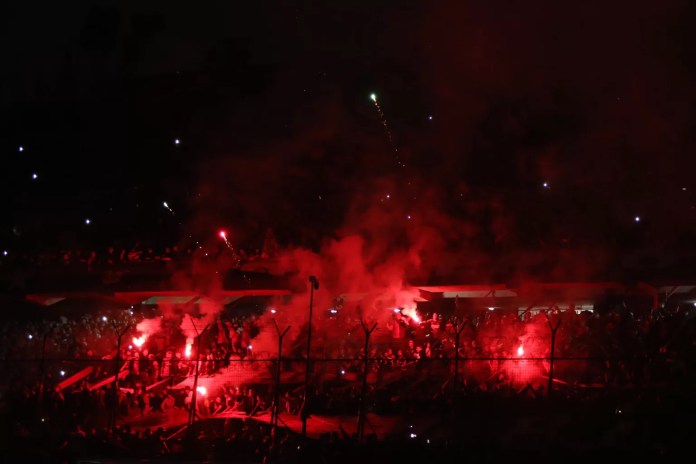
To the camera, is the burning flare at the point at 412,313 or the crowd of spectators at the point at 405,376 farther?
the burning flare at the point at 412,313

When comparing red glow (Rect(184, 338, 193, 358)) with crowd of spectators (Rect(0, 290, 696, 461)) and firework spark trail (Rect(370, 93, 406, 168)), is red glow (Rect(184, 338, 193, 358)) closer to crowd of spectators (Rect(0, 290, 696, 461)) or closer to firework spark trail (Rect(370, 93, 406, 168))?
crowd of spectators (Rect(0, 290, 696, 461))

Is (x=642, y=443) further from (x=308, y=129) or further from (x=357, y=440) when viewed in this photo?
(x=308, y=129)

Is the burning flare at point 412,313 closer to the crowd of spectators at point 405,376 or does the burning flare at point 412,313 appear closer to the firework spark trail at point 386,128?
the crowd of spectators at point 405,376

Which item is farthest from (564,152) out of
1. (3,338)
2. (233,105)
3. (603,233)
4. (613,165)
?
(3,338)

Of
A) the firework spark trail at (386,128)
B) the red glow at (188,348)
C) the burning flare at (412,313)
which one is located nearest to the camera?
the burning flare at (412,313)

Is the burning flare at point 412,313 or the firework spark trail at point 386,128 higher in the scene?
the firework spark trail at point 386,128

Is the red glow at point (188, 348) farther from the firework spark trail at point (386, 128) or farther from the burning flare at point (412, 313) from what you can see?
the firework spark trail at point (386, 128)

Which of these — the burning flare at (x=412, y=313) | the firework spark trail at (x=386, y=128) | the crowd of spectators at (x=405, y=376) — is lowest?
the crowd of spectators at (x=405, y=376)

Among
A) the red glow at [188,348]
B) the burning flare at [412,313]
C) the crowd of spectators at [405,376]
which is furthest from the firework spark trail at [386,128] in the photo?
the red glow at [188,348]

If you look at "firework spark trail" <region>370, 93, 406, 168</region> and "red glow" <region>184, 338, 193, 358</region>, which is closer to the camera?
"red glow" <region>184, 338, 193, 358</region>

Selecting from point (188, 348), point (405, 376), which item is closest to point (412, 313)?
point (405, 376)

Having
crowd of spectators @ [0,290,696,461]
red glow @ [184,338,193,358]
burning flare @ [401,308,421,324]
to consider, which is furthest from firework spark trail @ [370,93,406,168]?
red glow @ [184,338,193,358]

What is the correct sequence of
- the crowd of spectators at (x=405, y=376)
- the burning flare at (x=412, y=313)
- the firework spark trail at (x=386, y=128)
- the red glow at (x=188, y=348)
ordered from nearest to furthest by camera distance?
the crowd of spectators at (x=405, y=376) → the burning flare at (x=412, y=313) → the red glow at (x=188, y=348) → the firework spark trail at (x=386, y=128)

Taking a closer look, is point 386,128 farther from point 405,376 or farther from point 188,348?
point 405,376
